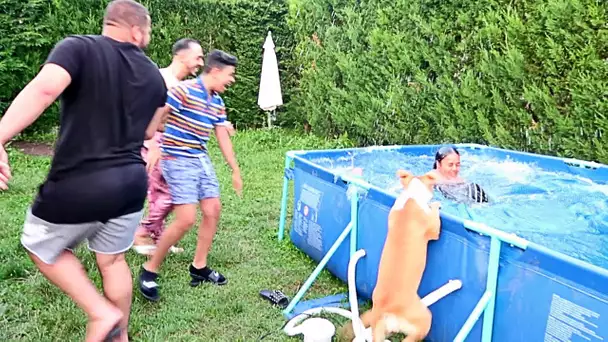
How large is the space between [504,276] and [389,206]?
3.41ft

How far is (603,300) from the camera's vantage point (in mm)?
2332

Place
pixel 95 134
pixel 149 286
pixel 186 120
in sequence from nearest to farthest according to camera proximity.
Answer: pixel 95 134 < pixel 149 286 < pixel 186 120

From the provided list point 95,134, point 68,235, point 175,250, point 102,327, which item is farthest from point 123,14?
point 175,250

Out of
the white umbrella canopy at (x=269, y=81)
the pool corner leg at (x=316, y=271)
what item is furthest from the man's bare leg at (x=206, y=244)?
the white umbrella canopy at (x=269, y=81)

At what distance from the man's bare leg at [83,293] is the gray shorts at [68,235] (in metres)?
0.05

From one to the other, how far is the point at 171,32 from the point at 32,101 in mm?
9518

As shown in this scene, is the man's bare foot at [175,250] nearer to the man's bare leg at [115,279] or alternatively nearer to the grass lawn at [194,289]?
the grass lawn at [194,289]

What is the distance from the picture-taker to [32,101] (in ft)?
7.48

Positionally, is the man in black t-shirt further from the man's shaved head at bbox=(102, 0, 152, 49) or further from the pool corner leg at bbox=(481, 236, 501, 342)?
the pool corner leg at bbox=(481, 236, 501, 342)

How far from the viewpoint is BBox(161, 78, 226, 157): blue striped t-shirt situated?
13.5ft

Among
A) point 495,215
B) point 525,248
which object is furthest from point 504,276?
point 495,215

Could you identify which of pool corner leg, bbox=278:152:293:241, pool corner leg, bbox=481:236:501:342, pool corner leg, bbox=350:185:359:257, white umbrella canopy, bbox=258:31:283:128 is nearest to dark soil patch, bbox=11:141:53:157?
white umbrella canopy, bbox=258:31:283:128

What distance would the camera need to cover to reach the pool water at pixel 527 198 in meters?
4.17

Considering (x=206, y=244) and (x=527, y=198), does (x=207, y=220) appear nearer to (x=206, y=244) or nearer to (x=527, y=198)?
(x=206, y=244)
